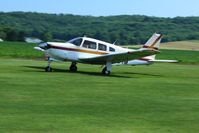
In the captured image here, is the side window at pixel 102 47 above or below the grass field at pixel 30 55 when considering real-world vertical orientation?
above

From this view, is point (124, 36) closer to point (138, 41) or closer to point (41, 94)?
point (138, 41)

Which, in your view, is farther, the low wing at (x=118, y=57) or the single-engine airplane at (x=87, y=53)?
the single-engine airplane at (x=87, y=53)

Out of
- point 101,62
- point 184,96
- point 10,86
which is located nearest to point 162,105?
point 184,96

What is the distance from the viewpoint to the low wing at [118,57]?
25.2m

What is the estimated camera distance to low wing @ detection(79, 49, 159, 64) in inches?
992

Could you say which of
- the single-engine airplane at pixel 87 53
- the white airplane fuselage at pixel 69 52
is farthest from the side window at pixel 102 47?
the white airplane fuselage at pixel 69 52

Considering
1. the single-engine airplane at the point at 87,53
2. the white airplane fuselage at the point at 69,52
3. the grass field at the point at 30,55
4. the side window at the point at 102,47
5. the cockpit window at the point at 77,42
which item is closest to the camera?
the single-engine airplane at the point at 87,53

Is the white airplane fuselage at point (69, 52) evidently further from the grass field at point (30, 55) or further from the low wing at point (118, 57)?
the grass field at point (30, 55)

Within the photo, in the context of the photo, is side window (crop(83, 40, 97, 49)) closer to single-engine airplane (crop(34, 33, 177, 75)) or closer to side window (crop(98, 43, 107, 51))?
single-engine airplane (crop(34, 33, 177, 75))

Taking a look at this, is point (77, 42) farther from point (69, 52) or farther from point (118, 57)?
point (118, 57)

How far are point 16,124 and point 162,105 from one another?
15.9 feet

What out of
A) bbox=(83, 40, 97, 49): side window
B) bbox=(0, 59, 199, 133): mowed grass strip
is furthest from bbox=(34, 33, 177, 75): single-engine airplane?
bbox=(0, 59, 199, 133): mowed grass strip

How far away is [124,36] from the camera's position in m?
157

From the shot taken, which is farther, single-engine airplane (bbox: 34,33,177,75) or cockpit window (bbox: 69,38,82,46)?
cockpit window (bbox: 69,38,82,46)
